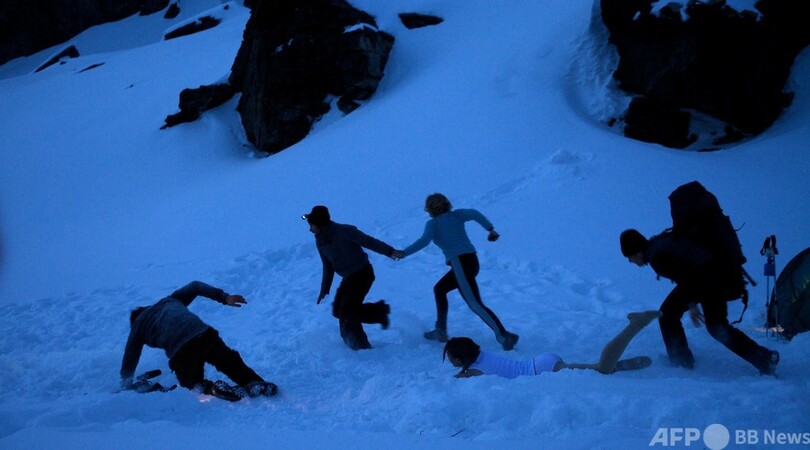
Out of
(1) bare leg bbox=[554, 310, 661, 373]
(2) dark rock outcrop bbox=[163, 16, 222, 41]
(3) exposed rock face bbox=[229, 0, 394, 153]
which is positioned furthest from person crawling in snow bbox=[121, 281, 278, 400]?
(2) dark rock outcrop bbox=[163, 16, 222, 41]

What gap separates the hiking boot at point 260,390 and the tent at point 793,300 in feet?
14.5

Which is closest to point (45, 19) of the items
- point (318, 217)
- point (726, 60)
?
point (726, 60)

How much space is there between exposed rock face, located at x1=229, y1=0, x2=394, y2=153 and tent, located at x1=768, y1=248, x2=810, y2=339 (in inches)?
545

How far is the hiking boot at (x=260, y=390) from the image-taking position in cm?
427

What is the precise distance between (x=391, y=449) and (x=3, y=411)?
2.46 m

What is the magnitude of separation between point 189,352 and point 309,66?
49.5ft

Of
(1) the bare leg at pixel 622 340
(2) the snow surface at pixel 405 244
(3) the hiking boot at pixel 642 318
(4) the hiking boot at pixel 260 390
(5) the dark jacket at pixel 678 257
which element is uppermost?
(5) the dark jacket at pixel 678 257

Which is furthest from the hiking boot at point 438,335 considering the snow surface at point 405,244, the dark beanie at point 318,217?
the dark beanie at point 318,217

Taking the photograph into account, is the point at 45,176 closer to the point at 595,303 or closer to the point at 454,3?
the point at 454,3

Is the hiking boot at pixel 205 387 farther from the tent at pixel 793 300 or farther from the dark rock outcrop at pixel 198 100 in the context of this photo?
the dark rock outcrop at pixel 198 100

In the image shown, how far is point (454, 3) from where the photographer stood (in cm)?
2034

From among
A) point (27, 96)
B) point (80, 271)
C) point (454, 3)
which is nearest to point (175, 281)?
point (80, 271)

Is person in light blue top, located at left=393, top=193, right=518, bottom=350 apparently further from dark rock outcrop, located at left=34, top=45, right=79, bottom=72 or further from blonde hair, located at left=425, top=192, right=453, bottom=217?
dark rock outcrop, located at left=34, top=45, right=79, bottom=72

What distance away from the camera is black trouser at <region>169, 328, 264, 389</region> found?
4.45 meters
